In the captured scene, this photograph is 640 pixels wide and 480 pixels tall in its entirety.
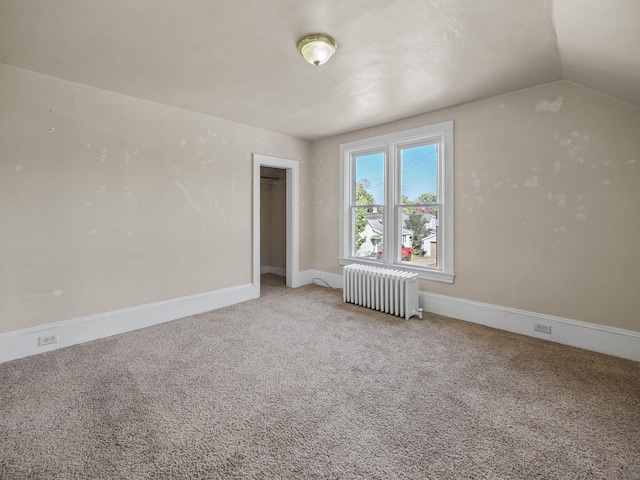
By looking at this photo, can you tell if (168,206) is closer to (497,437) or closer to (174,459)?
(174,459)

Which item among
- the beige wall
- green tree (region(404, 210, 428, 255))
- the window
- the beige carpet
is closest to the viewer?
the beige carpet

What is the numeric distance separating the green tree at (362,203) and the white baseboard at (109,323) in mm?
2088

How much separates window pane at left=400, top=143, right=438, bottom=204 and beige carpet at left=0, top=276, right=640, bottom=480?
1.88 metres

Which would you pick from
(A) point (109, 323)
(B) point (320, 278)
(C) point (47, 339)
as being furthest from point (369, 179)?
(C) point (47, 339)

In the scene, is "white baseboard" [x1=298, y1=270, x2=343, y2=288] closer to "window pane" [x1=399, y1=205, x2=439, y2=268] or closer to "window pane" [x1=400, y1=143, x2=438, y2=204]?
"window pane" [x1=399, y1=205, x2=439, y2=268]

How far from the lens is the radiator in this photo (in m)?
3.70

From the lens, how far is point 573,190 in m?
2.90

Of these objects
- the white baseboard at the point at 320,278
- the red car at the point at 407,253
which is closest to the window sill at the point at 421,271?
the red car at the point at 407,253

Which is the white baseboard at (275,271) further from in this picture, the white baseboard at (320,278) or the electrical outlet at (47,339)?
the electrical outlet at (47,339)

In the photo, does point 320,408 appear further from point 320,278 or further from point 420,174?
point 320,278

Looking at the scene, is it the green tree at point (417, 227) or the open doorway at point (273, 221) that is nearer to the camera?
the green tree at point (417, 227)

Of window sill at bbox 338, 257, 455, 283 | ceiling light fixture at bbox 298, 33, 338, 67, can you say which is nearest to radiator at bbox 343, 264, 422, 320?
window sill at bbox 338, 257, 455, 283

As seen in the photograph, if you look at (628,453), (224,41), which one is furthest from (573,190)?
(224,41)

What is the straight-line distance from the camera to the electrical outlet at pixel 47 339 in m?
2.80
